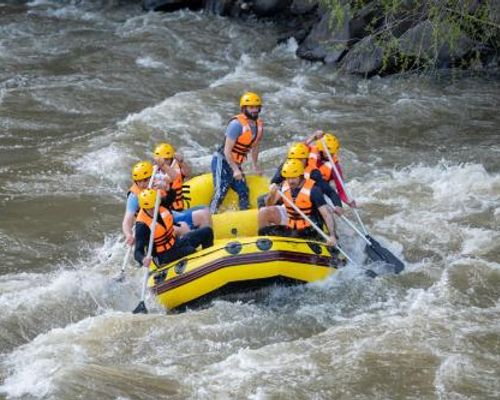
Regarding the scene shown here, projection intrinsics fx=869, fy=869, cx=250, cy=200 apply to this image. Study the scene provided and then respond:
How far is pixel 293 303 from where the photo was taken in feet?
28.6

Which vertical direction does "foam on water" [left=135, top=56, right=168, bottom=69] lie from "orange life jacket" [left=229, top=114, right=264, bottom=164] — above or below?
below

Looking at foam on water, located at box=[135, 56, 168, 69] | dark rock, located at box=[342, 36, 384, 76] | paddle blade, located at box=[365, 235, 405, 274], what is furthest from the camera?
foam on water, located at box=[135, 56, 168, 69]

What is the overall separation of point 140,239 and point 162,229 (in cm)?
25

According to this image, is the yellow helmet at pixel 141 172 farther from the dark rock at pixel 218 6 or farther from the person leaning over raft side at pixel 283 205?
the dark rock at pixel 218 6

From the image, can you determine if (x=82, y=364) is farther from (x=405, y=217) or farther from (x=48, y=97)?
(x=48, y=97)

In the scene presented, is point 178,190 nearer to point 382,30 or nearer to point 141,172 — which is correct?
point 141,172

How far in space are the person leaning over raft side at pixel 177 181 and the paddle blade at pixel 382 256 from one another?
5.96 ft

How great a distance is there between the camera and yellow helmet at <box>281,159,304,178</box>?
905 centimetres

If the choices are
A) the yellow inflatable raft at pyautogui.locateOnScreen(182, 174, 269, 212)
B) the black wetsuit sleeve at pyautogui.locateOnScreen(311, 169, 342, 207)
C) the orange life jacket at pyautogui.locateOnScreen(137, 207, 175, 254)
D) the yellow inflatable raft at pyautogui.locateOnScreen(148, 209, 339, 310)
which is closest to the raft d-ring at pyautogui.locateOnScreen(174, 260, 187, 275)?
the yellow inflatable raft at pyautogui.locateOnScreen(148, 209, 339, 310)

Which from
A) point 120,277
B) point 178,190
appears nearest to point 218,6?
point 178,190

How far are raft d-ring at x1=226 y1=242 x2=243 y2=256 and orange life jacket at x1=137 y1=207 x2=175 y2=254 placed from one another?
0.64 metres

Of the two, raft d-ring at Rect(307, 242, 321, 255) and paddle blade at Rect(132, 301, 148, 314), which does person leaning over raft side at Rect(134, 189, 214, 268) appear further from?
raft d-ring at Rect(307, 242, 321, 255)

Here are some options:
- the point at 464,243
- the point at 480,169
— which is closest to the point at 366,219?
the point at 464,243

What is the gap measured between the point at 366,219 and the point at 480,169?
219 cm
